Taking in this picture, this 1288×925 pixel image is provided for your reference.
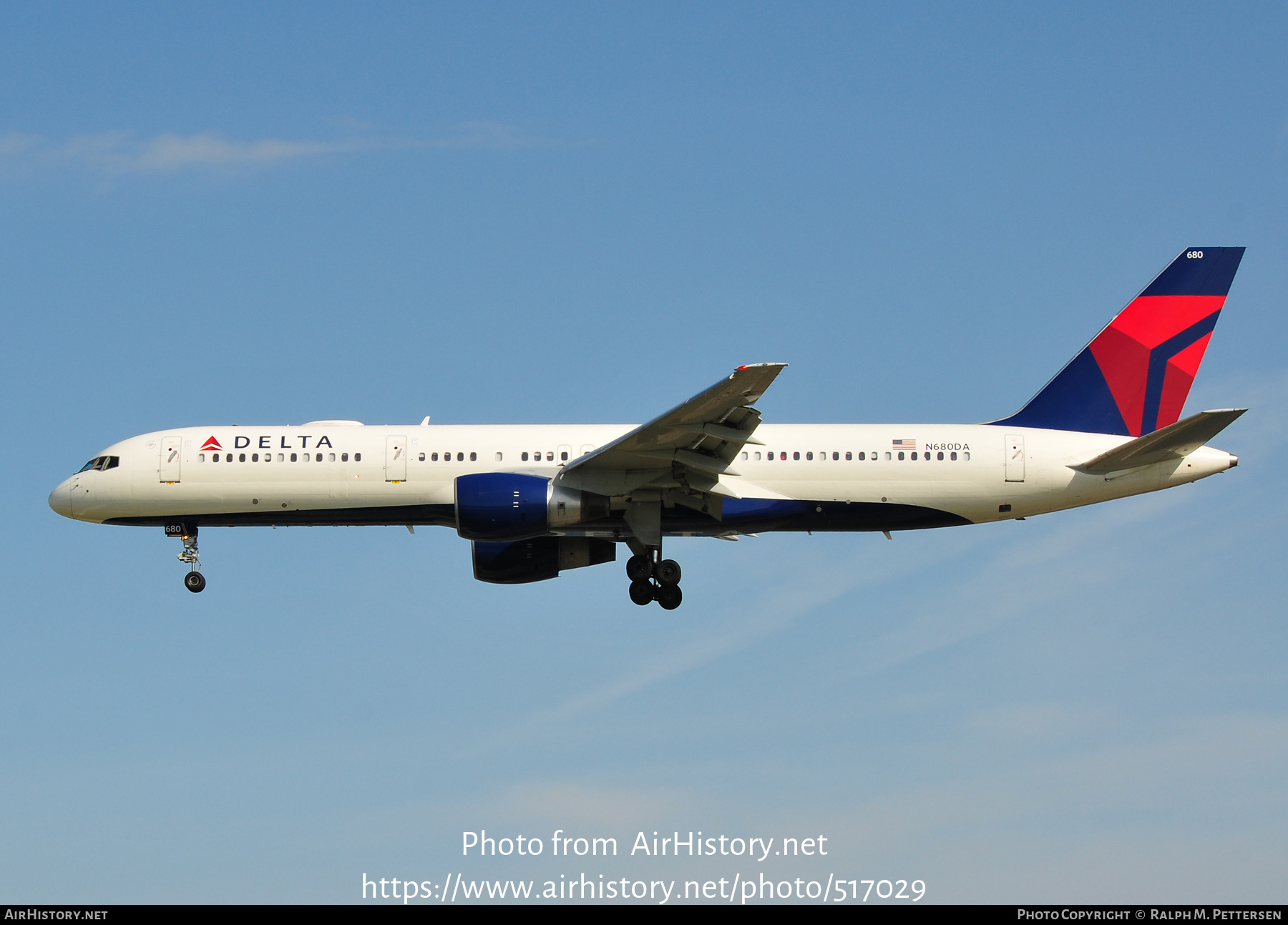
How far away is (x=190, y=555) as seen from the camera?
33.0 m

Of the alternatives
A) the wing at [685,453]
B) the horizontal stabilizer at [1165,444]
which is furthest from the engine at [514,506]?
the horizontal stabilizer at [1165,444]

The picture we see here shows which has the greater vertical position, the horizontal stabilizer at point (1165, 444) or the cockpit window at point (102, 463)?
the cockpit window at point (102, 463)

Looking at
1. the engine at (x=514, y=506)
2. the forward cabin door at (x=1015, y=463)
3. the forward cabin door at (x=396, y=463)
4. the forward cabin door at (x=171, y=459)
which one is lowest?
the engine at (x=514, y=506)

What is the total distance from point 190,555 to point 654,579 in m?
11.2

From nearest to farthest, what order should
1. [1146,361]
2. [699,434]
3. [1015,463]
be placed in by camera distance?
1. [699,434]
2. [1015,463]
3. [1146,361]

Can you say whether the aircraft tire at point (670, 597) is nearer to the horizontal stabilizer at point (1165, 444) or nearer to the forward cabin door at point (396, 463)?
the forward cabin door at point (396, 463)

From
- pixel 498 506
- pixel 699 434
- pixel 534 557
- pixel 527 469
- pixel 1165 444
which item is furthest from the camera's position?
pixel 534 557

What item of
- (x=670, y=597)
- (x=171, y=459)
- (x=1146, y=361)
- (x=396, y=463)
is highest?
(x=1146, y=361)

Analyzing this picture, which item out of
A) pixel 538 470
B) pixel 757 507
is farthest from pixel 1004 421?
pixel 538 470

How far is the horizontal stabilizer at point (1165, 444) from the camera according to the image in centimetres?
2761

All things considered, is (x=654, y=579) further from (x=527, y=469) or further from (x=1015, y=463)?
(x=1015, y=463)

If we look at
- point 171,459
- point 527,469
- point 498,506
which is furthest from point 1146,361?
point 171,459

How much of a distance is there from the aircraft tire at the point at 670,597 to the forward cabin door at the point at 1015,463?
8.04 metres

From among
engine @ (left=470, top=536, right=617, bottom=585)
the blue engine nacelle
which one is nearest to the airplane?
the blue engine nacelle
